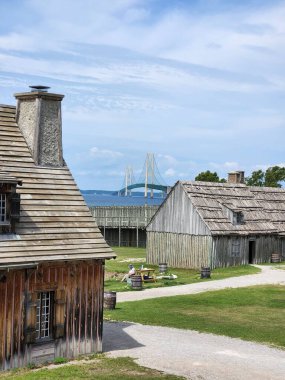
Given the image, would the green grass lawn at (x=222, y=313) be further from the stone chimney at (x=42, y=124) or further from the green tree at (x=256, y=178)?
the green tree at (x=256, y=178)

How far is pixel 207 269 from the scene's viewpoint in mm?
41000

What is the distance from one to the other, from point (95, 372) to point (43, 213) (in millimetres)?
4843

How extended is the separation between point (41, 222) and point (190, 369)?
6.00 metres

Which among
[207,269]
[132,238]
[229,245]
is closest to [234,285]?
[207,269]

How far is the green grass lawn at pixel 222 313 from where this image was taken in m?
24.9

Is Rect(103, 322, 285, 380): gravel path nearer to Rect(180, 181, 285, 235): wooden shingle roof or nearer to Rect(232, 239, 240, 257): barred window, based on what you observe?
Rect(180, 181, 285, 235): wooden shingle roof

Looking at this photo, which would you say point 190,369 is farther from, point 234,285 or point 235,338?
point 234,285

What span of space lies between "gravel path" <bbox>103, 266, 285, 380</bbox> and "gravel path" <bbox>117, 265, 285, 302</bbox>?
777 centimetres

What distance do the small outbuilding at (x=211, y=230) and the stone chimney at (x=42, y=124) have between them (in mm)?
25881

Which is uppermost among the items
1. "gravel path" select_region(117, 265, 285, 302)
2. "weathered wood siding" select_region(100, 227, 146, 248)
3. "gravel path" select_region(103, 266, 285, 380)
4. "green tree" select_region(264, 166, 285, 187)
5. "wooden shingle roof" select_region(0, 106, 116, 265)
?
"green tree" select_region(264, 166, 285, 187)

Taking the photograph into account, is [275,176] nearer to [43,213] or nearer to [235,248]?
[235,248]

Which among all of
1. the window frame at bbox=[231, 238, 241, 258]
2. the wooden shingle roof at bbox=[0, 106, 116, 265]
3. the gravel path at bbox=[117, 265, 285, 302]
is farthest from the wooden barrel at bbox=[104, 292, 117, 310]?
the window frame at bbox=[231, 238, 241, 258]

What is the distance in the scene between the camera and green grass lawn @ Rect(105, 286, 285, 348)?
24.9m

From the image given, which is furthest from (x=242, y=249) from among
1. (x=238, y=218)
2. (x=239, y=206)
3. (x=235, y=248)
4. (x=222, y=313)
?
(x=222, y=313)
